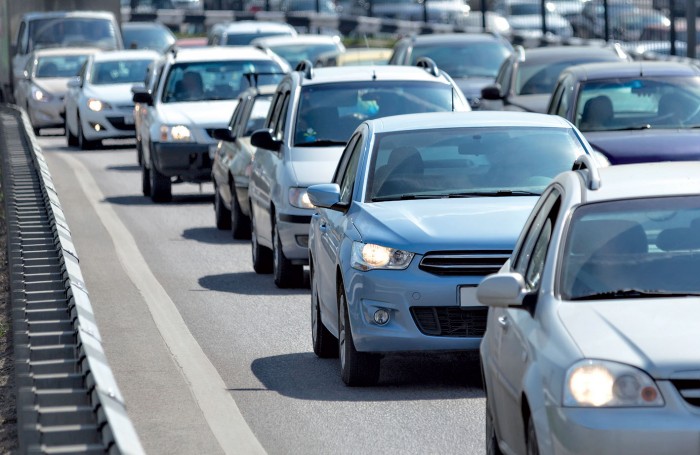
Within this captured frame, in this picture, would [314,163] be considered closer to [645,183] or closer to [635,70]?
[635,70]

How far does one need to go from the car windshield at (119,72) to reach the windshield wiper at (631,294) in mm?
25123

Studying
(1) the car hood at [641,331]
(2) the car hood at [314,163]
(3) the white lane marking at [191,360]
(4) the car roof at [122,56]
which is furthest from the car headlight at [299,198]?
(4) the car roof at [122,56]

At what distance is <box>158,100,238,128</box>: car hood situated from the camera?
21447 millimetres

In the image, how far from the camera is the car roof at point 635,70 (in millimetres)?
17016

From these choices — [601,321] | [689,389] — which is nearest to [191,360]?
[601,321]

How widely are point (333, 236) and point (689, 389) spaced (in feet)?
16.2

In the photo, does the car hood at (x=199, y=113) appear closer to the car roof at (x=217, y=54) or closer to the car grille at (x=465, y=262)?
the car roof at (x=217, y=54)

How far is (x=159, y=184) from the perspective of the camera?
21906 millimetres

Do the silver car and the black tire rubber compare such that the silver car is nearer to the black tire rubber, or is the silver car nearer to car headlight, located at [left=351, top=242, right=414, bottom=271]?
car headlight, located at [left=351, top=242, right=414, bottom=271]

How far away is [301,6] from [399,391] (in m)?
52.3

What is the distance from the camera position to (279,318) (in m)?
12.6

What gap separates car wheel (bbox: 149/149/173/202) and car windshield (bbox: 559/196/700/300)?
15.3 m

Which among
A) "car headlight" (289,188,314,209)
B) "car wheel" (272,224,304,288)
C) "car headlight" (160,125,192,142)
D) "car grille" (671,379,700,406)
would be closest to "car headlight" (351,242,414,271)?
"car grille" (671,379,700,406)

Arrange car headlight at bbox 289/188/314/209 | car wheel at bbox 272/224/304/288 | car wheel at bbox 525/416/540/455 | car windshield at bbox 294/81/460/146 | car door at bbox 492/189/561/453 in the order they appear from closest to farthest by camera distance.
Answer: car wheel at bbox 525/416/540/455, car door at bbox 492/189/561/453, car headlight at bbox 289/188/314/209, car wheel at bbox 272/224/304/288, car windshield at bbox 294/81/460/146
